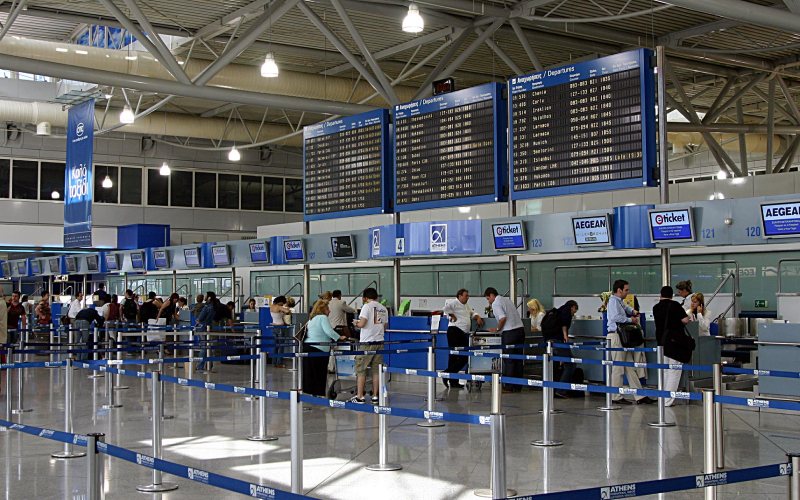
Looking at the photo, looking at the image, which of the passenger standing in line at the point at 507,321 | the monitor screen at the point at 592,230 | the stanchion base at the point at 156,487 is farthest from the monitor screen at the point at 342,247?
the stanchion base at the point at 156,487

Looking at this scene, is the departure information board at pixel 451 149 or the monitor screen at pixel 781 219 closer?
the monitor screen at pixel 781 219

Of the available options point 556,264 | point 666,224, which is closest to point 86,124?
point 556,264

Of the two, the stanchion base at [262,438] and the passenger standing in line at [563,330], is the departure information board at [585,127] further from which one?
the stanchion base at [262,438]

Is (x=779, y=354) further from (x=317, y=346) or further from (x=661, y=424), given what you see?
(x=317, y=346)

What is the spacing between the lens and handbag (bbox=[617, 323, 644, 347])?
1346cm

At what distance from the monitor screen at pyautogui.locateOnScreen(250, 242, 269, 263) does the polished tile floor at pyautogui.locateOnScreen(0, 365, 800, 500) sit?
→ 6.86 meters

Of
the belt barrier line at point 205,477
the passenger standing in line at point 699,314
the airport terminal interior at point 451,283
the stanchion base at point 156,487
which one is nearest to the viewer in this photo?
the belt barrier line at point 205,477

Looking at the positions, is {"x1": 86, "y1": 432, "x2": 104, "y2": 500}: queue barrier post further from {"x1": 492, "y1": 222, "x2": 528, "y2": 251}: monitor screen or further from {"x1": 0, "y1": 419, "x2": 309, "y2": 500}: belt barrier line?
{"x1": 492, "y1": 222, "x2": 528, "y2": 251}: monitor screen

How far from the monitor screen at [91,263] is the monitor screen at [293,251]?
13892 mm

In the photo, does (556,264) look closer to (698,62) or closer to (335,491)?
(698,62)

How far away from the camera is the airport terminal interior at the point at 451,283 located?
336 inches

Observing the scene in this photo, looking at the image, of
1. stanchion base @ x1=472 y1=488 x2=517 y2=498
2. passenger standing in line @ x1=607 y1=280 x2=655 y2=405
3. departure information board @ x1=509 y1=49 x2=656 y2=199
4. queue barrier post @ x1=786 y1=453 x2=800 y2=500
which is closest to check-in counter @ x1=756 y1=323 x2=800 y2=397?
passenger standing in line @ x1=607 y1=280 x2=655 y2=405

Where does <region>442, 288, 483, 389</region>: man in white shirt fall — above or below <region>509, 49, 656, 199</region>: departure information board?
below

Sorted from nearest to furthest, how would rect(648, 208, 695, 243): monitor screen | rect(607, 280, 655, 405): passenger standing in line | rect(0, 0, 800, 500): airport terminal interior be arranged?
rect(0, 0, 800, 500): airport terminal interior, rect(648, 208, 695, 243): monitor screen, rect(607, 280, 655, 405): passenger standing in line
